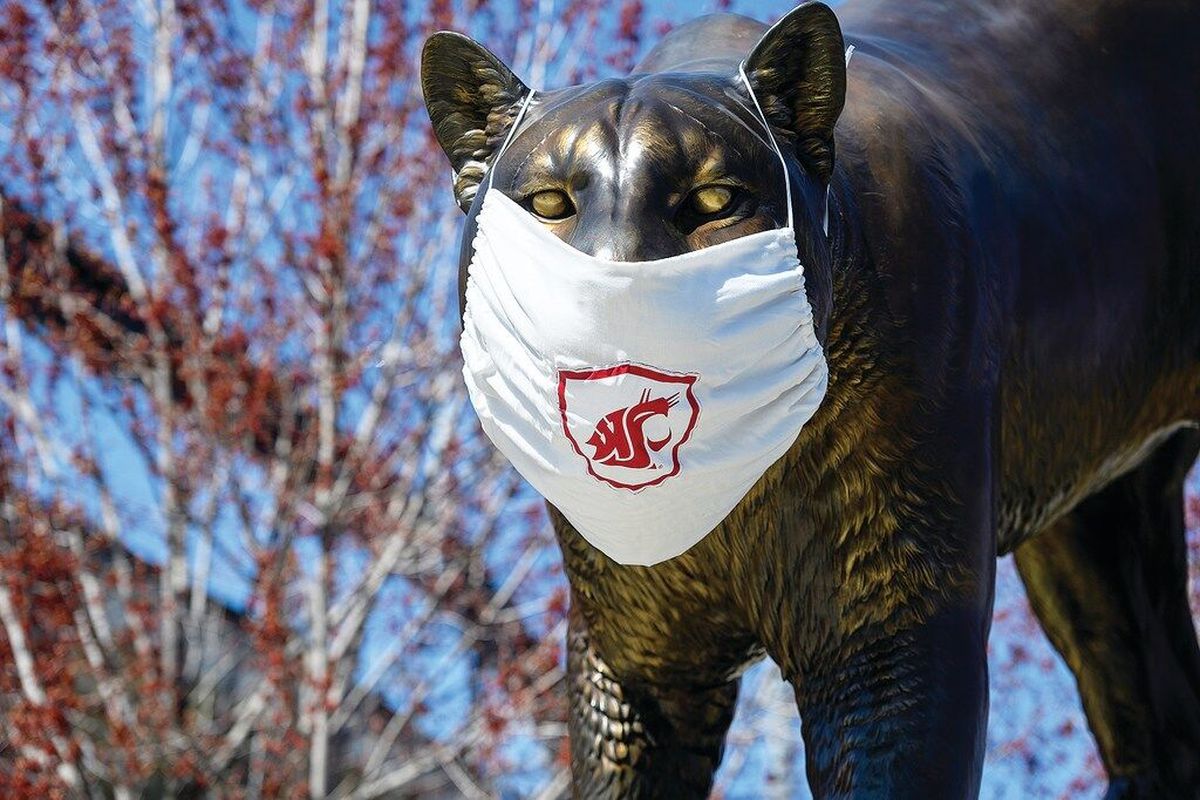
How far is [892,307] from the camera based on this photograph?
2.19 metres

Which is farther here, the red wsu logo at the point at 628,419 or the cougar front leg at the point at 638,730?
the cougar front leg at the point at 638,730

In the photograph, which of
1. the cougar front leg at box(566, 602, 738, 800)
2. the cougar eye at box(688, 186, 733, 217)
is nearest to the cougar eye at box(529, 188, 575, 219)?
the cougar eye at box(688, 186, 733, 217)

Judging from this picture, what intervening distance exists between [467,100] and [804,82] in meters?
0.42

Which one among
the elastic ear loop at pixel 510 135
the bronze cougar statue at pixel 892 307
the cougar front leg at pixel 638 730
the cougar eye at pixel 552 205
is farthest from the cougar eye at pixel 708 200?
the cougar front leg at pixel 638 730

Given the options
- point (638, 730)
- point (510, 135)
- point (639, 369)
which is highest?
point (510, 135)

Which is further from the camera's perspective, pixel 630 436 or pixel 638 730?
pixel 638 730

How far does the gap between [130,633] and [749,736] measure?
8.76 feet

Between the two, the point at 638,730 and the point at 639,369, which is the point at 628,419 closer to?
the point at 639,369

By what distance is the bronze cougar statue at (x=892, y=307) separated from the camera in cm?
202

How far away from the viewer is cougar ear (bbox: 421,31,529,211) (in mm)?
2176

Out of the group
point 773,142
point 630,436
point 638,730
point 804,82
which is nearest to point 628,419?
point 630,436

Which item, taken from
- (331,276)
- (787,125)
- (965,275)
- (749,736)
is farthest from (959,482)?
(749,736)

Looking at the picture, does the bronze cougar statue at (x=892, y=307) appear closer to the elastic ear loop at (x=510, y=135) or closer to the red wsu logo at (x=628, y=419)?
the elastic ear loop at (x=510, y=135)

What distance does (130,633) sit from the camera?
7367 millimetres
